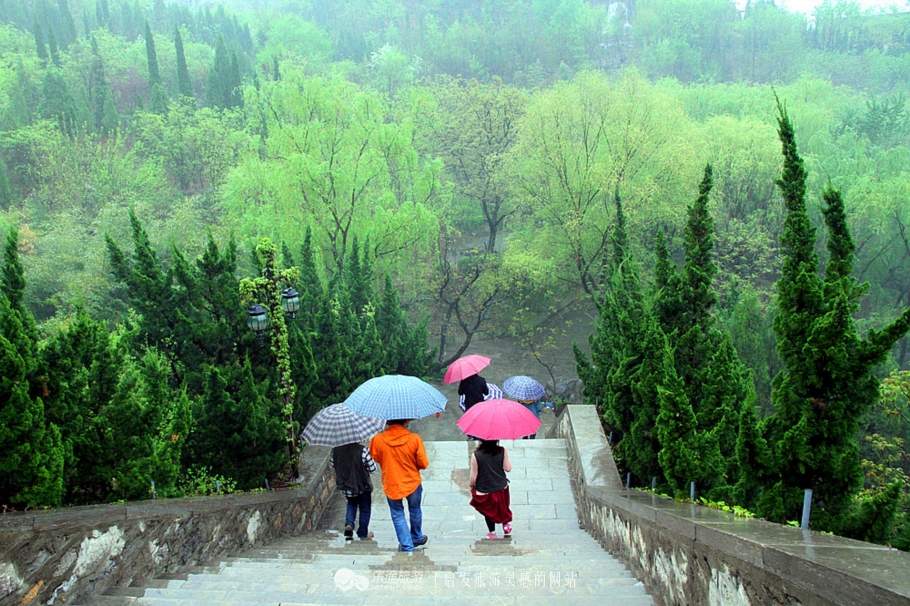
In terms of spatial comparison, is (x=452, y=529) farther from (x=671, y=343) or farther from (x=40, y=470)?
(x=40, y=470)

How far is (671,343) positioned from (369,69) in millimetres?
54847

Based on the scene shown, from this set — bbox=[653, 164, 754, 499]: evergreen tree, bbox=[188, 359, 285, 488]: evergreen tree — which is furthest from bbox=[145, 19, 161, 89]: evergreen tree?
bbox=[653, 164, 754, 499]: evergreen tree

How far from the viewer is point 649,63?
60812 mm

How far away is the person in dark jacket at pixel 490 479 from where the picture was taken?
671 cm

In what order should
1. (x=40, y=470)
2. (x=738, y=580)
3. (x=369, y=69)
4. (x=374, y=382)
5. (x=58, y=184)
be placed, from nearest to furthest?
(x=738, y=580)
(x=40, y=470)
(x=374, y=382)
(x=58, y=184)
(x=369, y=69)

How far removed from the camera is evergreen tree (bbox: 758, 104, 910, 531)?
14.4 feet

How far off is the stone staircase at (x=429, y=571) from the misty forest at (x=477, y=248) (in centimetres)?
102

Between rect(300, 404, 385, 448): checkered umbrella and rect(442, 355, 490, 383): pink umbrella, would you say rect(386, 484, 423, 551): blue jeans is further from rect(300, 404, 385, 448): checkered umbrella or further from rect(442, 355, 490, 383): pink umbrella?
rect(442, 355, 490, 383): pink umbrella

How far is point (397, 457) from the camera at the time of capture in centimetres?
622

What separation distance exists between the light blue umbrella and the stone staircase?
131 centimetres

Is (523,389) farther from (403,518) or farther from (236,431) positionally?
(403,518)

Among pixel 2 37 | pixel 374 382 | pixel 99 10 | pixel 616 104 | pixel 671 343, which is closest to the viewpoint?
pixel 374 382

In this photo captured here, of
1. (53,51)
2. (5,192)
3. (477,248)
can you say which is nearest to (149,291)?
(477,248)

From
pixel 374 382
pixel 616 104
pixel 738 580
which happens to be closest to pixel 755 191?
pixel 616 104
